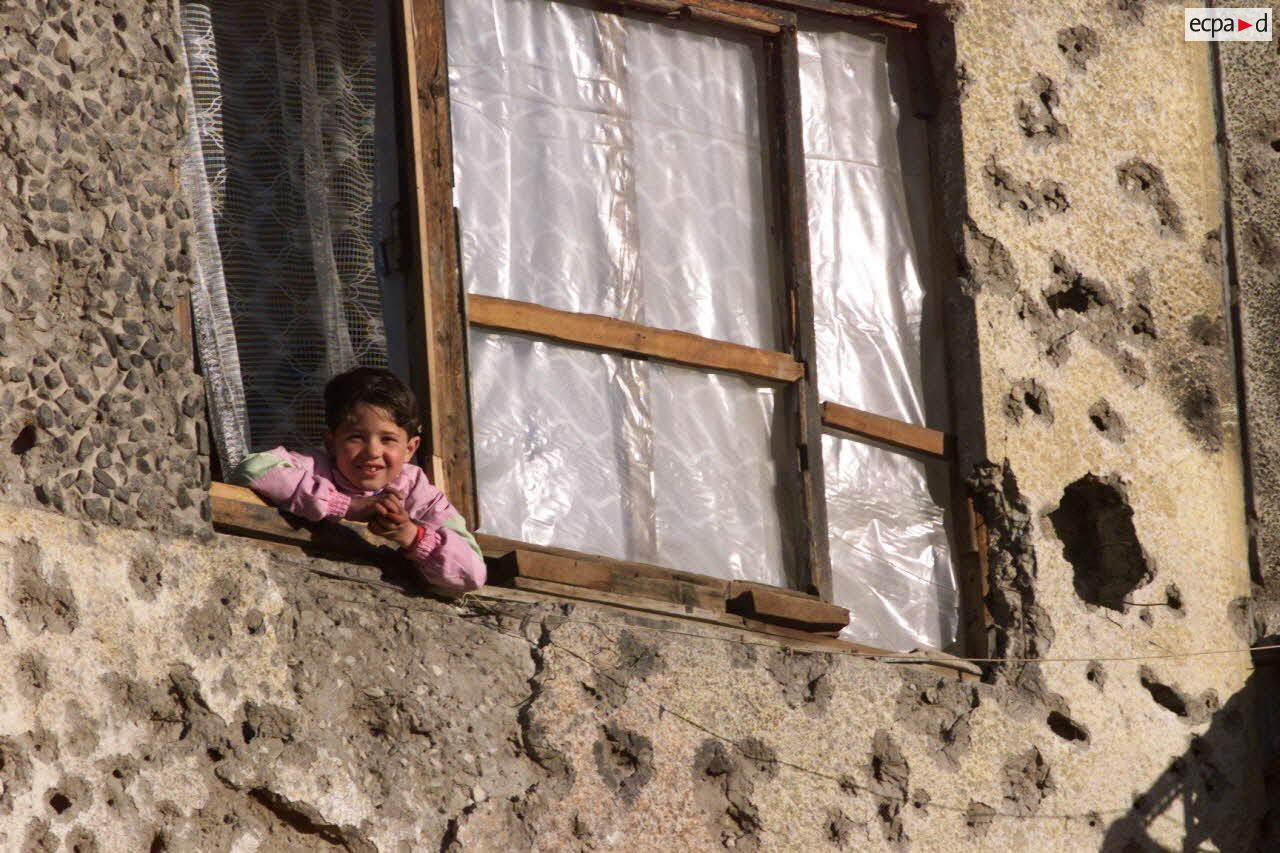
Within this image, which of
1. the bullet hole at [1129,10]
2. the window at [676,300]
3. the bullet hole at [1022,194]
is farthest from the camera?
the bullet hole at [1129,10]

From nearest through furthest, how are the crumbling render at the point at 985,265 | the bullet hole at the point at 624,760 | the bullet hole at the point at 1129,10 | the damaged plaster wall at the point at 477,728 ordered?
1. the damaged plaster wall at the point at 477,728
2. the bullet hole at the point at 624,760
3. the crumbling render at the point at 985,265
4. the bullet hole at the point at 1129,10

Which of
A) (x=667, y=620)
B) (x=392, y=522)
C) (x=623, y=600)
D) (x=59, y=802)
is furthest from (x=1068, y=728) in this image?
(x=59, y=802)

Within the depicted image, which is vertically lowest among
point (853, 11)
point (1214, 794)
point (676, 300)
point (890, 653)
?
point (1214, 794)

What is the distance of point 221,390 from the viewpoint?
16.7 feet

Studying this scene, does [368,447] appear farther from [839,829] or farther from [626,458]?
[839,829]

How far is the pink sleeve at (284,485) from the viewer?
15.8 feet

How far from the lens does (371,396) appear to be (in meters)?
4.92

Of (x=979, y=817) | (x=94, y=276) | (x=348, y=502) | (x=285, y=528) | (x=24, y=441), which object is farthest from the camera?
(x=979, y=817)

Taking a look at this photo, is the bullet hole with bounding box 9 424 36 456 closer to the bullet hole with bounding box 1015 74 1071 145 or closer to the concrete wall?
the concrete wall

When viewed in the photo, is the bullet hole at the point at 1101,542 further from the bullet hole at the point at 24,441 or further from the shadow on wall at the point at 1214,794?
the bullet hole at the point at 24,441

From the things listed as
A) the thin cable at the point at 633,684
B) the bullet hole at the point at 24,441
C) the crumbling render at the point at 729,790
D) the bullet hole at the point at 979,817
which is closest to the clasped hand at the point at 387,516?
the thin cable at the point at 633,684

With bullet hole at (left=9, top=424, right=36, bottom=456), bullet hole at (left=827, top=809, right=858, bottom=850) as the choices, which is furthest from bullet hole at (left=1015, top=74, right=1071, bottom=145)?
bullet hole at (left=9, top=424, right=36, bottom=456)

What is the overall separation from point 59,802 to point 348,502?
3.15 ft

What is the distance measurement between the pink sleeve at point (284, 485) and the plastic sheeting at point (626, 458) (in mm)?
574
